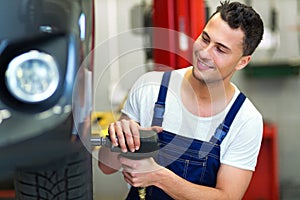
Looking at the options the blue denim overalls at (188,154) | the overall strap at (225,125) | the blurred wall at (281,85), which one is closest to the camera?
the blue denim overalls at (188,154)

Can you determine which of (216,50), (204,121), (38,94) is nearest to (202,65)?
(216,50)

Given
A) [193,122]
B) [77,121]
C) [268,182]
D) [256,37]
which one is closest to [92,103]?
[77,121]

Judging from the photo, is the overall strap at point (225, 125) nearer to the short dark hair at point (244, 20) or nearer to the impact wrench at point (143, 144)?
the short dark hair at point (244, 20)

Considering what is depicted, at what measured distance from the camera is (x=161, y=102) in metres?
1.18

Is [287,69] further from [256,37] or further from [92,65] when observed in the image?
[92,65]

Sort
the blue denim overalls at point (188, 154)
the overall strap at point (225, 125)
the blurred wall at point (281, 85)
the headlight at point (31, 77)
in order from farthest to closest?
1. the blurred wall at point (281, 85)
2. the overall strap at point (225, 125)
3. the blue denim overalls at point (188, 154)
4. the headlight at point (31, 77)

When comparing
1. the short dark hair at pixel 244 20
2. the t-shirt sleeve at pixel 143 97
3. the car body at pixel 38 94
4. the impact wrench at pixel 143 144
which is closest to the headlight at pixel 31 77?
the car body at pixel 38 94

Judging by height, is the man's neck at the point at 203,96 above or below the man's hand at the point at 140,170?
above

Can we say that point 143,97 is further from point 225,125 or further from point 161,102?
point 225,125

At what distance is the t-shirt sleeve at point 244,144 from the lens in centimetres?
130

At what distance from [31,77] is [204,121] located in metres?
0.48

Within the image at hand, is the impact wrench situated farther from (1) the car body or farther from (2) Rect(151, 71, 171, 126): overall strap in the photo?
(2) Rect(151, 71, 171, 126): overall strap

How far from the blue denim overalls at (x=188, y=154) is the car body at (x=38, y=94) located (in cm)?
21

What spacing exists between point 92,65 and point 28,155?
9.3 inches
